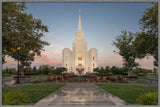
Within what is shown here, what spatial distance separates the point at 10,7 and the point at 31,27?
172 centimetres

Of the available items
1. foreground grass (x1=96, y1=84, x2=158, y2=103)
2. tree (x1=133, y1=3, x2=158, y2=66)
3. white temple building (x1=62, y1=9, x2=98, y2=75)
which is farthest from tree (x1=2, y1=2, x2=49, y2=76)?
white temple building (x1=62, y1=9, x2=98, y2=75)

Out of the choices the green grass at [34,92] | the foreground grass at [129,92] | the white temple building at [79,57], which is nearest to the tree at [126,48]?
the foreground grass at [129,92]

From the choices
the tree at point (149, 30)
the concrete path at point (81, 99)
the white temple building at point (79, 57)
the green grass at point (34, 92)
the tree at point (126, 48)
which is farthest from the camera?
the white temple building at point (79, 57)

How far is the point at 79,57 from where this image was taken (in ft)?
159

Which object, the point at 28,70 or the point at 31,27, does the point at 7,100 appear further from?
the point at 28,70

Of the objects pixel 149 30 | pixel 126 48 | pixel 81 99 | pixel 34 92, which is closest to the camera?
pixel 81 99

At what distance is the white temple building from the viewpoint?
→ 157 ft

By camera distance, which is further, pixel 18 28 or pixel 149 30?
pixel 149 30

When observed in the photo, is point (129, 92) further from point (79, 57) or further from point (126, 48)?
point (79, 57)

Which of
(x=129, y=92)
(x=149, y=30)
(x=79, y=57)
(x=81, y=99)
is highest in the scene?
(x=149, y=30)

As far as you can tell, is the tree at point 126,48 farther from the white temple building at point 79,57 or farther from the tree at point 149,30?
the white temple building at point 79,57

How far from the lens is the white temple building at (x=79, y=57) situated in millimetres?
47938

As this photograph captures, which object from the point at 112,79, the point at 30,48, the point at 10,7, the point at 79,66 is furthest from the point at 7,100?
the point at 79,66

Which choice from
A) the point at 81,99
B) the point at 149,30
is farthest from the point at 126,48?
the point at 81,99
